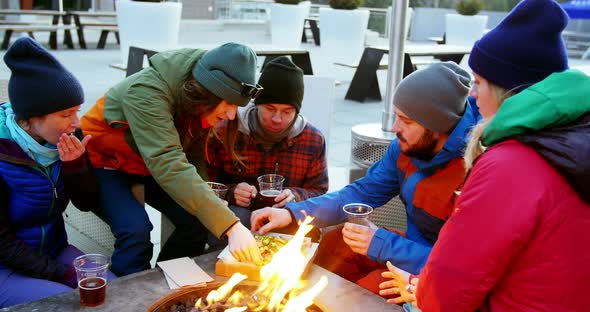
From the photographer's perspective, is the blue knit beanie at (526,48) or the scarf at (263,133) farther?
the scarf at (263,133)

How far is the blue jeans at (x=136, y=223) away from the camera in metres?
2.87

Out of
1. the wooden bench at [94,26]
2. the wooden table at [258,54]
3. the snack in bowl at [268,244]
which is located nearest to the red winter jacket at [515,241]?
the snack in bowl at [268,244]

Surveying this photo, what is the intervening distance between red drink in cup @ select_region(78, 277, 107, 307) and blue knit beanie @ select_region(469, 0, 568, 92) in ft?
4.92

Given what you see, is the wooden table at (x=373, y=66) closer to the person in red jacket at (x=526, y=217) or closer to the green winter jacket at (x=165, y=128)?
the green winter jacket at (x=165, y=128)

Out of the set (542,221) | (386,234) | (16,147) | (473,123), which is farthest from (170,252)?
(542,221)

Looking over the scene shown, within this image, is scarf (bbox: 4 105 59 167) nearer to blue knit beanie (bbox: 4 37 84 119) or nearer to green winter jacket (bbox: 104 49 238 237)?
blue knit beanie (bbox: 4 37 84 119)

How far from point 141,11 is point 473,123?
7181 millimetres

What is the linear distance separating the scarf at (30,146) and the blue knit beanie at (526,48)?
6.00 ft

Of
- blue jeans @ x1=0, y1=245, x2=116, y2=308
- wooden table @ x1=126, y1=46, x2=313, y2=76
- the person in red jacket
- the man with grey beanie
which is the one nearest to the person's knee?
blue jeans @ x1=0, y1=245, x2=116, y2=308

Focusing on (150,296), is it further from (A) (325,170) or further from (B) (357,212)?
(A) (325,170)

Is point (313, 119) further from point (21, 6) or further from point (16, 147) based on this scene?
point (21, 6)

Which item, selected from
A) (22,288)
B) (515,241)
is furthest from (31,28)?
(515,241)

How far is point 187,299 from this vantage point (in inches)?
78.8

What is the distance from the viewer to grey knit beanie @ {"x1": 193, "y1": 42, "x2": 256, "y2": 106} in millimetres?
2656
